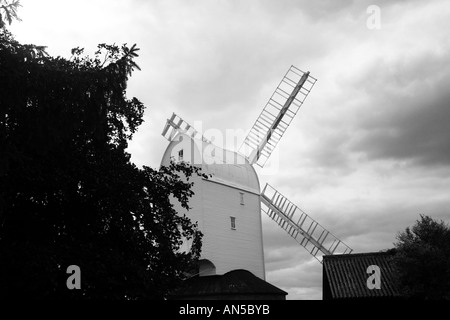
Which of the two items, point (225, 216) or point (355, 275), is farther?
point (225, 216)

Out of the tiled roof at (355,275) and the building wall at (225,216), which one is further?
the building wall at (225,216)

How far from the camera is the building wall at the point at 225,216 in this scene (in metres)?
34.9

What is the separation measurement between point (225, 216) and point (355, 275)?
34.3 feet

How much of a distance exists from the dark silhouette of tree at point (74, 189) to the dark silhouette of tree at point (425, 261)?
1478cm

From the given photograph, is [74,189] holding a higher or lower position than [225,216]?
lower

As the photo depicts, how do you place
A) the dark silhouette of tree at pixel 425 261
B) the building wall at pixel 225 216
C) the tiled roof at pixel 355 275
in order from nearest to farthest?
the dark silhouette of tree at pixel 425 261 → the tiled roof at pixel 355 275 → the building wall at pixel 225 216

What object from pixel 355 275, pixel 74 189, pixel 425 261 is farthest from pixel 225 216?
pixel 74 189

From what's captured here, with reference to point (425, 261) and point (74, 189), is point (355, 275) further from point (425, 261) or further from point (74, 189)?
point (74, 189)

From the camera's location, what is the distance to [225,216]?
1437 inches

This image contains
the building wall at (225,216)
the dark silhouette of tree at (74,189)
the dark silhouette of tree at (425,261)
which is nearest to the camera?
the dark silhouette of tree at (74,189)

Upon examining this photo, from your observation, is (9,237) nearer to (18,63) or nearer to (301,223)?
(18,63)

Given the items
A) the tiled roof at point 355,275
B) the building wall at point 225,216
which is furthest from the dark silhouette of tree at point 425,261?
the building wall at point 225,216

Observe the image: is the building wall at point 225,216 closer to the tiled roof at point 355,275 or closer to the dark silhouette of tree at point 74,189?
the tiled roof at point 355,275
